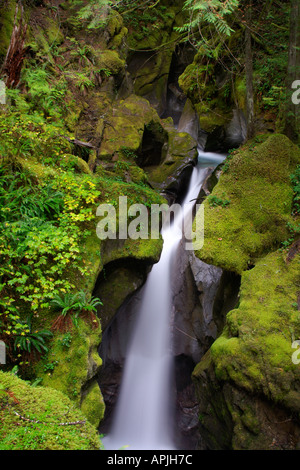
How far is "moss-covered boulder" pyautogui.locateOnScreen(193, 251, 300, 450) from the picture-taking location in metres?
3.79

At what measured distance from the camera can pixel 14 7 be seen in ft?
28.2

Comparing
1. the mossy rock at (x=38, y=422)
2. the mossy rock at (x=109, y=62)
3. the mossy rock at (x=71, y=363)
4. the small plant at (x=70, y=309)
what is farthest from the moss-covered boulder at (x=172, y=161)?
the mossy rock at (x=38, y=422)

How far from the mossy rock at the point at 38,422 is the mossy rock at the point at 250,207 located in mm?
3188

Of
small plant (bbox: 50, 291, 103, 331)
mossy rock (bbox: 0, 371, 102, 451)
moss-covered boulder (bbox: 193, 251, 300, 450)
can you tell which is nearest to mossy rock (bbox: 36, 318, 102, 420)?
small plant (bbox: 50, 291, 103, 331)

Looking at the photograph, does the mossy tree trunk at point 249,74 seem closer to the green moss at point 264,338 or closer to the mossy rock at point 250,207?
the mossy rock at point 250,207

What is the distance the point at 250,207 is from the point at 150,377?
209 inches

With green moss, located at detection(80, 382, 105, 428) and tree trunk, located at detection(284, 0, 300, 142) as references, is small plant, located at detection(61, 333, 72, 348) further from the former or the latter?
tree trunk, located at detection(284, 0, 300, 142)

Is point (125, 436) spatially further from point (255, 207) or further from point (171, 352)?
point (255, 207)

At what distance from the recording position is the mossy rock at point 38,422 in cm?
250

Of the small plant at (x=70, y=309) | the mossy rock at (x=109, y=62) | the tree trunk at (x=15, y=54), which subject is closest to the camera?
the small plant at (x=70, y=309)

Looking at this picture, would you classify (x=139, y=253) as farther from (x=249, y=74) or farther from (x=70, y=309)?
(x=249, y=74)
